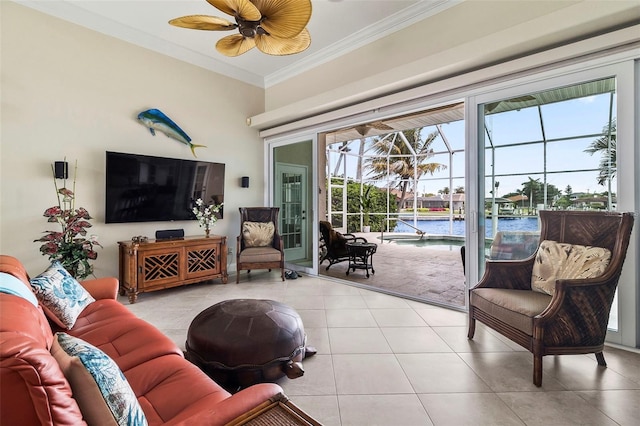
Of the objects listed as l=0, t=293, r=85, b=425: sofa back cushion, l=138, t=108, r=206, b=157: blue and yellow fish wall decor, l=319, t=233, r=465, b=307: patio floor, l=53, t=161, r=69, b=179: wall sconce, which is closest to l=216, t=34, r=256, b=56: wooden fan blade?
l=138, t=108, r=206, b=157: blue and yellow fish wall decor

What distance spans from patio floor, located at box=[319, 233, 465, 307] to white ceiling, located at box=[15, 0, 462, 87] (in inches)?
133

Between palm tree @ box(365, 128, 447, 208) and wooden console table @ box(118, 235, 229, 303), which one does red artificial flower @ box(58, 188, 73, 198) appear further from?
palm tree @ box(365, 128, 447, 208)

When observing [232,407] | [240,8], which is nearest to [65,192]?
[240,8]

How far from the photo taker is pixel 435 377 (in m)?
1.97

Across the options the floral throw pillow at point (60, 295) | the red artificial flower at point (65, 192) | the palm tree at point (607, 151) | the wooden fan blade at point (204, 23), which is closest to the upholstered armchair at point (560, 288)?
the palm tree at point (607, 151)

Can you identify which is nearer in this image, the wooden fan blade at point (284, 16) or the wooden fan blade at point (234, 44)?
the wooden fan blade at point (284, 16)

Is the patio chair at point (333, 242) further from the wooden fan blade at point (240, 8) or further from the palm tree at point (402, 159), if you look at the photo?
the palm tree at point (402, 159)

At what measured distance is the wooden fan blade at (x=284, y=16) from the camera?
2.10m

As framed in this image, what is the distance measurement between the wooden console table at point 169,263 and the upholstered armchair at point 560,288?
338 cm

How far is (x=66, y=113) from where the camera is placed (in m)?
3.46

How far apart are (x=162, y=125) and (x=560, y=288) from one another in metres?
4.79

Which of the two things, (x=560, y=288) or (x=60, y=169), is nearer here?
(x=560, y=288)

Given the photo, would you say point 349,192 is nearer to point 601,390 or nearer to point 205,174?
point 205,174

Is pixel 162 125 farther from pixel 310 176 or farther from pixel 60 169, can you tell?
pixel 310 176
